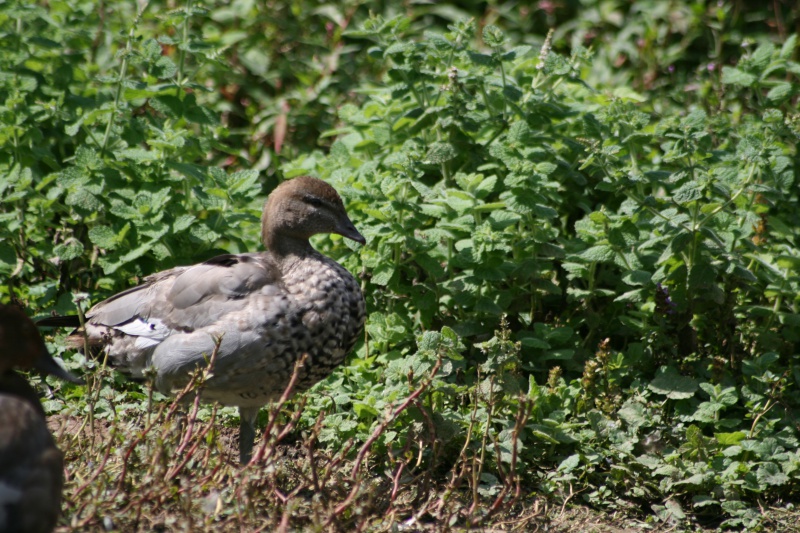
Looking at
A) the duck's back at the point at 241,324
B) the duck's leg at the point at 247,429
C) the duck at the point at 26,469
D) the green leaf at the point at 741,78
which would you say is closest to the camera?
the duck at the point at 26,469

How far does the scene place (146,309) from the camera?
4180 mm

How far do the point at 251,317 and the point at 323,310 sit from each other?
292mm

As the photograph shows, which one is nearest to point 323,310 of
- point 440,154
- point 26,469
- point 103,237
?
point 440,154

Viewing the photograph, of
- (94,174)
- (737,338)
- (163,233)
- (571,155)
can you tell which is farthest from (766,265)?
(94,174)

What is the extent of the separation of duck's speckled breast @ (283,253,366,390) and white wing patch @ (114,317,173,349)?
1.74ft

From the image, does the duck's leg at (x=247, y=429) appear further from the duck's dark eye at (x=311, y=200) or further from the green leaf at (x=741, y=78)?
the green leaf at (x=741, y=78)

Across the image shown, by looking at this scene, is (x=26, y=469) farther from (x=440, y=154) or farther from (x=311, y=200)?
(x=440, y=154)

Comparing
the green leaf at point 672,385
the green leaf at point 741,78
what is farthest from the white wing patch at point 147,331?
the green leaf at point 741,78

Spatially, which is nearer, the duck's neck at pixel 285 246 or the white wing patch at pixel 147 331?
the white wing patch at pixel 147 331

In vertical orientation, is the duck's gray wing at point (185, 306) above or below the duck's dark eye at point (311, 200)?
below

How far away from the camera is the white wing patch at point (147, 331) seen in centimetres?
406

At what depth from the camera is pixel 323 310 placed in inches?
157

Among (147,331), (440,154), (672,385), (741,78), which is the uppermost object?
(741,78)

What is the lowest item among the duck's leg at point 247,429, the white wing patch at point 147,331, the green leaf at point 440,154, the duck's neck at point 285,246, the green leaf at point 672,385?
the green leaf at point 672,385
